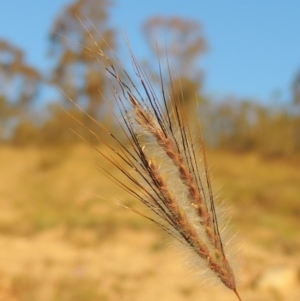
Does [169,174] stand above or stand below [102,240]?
above

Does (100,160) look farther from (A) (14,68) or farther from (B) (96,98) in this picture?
(A) (14,68)

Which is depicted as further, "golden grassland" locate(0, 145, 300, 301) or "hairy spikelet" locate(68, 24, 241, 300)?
"golden grassland" locate(0, 145, 300, 301)

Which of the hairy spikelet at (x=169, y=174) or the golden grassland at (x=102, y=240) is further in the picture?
the golden grassland at (x=102, y=240)

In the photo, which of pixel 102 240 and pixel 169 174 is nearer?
pixel 169 174

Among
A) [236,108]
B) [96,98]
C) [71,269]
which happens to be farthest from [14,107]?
[71,269]
